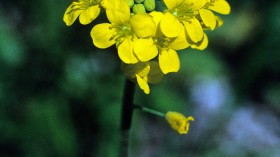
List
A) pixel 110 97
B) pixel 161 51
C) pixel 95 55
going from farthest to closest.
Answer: pixel 95 55 < pixel 110 97 < pixel 161 51

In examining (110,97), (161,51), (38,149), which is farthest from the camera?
(110,97)

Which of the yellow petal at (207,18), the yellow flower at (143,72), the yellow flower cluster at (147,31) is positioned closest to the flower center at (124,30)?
the yellow flower cluster at (147,31)

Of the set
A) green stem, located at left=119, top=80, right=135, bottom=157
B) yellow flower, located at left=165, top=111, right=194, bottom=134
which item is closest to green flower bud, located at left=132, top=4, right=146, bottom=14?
green stem, located at left=119, top=80, right=135, bottom=157

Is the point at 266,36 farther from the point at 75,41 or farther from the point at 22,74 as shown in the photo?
the point at 22,74

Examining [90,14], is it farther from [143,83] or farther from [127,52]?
[143,83]

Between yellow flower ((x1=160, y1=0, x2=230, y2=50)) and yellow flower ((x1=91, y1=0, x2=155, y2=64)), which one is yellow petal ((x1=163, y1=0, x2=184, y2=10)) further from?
yellow flower ((x1=91, y1=0, x2=155, y2=64))

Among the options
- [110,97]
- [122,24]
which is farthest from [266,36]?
[122,24]

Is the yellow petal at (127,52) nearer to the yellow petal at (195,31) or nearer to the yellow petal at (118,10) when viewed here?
the yellow petal at (118,10)
